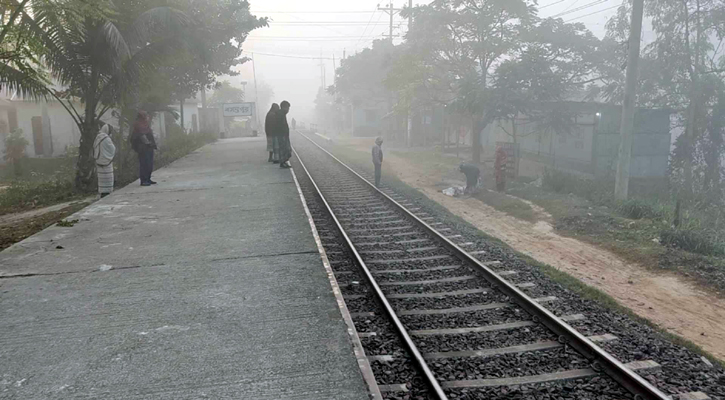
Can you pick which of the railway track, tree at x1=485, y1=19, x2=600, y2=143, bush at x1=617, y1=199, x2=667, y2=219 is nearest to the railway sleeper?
the railway track

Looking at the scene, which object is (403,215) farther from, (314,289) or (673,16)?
(673,16)

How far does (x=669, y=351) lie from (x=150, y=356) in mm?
4634

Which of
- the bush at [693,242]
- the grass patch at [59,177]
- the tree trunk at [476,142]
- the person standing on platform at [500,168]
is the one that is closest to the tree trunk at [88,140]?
the grass patch at [59,177]

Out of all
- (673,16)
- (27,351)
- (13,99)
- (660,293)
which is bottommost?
(660,293)

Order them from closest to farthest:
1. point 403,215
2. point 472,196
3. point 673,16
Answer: point 403,215, point 472,196, point 673,16

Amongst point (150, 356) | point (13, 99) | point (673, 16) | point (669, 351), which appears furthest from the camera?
point (13, 99)

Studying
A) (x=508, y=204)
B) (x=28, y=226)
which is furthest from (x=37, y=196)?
(x=508, y=204)

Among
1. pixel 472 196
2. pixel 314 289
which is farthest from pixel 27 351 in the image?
pixel 472 196

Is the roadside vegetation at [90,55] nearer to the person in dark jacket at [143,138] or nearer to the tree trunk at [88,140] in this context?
the tree trunk at [88,140]

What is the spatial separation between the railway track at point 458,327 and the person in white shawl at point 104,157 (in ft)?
18.4

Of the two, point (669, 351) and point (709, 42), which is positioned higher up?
point (709, 42)

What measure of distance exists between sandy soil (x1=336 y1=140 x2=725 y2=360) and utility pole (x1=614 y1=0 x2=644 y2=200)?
2119 millimetres

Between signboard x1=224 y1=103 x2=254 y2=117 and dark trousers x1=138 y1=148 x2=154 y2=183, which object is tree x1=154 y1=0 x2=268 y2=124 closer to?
dark trousers x1=138 y1=148 x2=154 y2=183

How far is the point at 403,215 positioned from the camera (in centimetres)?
1120
